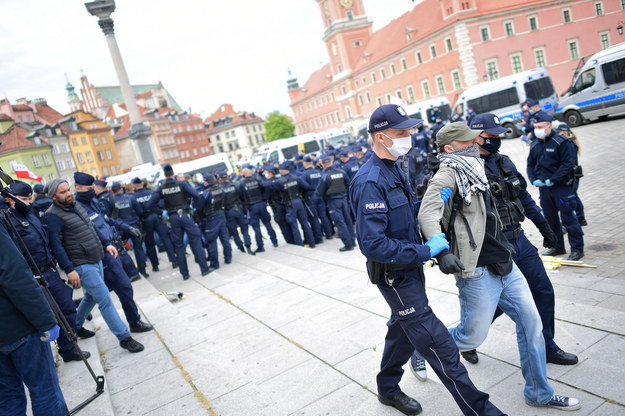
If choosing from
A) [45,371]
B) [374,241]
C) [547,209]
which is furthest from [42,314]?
[547,209]

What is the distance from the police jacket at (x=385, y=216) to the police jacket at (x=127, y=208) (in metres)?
8.76

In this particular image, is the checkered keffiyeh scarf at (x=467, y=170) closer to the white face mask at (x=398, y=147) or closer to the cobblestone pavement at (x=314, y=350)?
the white face mask at (x=398, y=147)

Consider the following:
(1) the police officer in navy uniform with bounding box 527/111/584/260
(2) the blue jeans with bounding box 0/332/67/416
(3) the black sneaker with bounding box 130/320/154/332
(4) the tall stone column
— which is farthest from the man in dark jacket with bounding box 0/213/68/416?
(4) the tall stone column

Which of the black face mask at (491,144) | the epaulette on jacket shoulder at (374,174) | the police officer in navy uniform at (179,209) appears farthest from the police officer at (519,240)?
the police officer in navy uniform at (179,209)

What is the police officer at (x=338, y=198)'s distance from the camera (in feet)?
31.6

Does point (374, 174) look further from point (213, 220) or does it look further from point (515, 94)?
point (515, 94)

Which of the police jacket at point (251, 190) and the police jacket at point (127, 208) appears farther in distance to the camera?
the police jacket at point (251, 190)

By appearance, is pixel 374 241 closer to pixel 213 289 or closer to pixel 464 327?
pixel 464 327

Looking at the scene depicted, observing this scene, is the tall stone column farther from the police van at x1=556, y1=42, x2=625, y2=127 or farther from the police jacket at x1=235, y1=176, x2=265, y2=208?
the police van at x1=556, y1=42, x2=625, y2=127

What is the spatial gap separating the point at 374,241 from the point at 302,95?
95366mm

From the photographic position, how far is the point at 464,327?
326 cm

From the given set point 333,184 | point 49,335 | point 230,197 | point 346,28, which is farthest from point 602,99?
point 346,28

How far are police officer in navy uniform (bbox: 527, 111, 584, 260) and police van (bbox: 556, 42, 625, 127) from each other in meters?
11.4

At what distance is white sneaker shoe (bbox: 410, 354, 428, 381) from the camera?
372 centimetres
